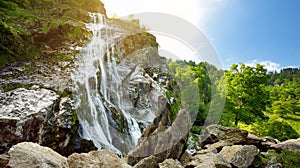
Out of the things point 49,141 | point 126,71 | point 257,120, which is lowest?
point 49,141

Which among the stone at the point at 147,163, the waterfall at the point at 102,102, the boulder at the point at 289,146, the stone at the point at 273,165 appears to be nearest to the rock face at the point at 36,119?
the waterfall at the point at 102,102

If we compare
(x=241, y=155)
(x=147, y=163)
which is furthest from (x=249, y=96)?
(x=147, y=163)

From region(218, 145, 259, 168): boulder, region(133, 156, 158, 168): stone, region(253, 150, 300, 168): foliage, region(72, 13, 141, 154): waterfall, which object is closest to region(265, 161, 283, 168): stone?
region(253, 150, 300, 168): foliage

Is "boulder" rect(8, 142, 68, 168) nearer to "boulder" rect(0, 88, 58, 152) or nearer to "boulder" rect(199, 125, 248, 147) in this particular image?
"boulder" rect(0, 88, 58, 152)

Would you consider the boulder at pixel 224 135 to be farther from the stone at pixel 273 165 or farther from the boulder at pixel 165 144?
the boulder at pixel 165 144

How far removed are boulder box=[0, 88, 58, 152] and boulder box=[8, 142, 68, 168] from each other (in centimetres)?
574

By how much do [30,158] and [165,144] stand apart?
5.25m

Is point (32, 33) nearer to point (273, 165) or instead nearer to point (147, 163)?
point (147, 163)

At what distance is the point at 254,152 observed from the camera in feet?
28.9

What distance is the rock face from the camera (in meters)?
10.3

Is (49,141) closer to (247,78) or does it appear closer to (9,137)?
(9,137)

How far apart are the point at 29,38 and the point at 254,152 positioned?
1918 centimetres

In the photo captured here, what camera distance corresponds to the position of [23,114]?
10.8 m

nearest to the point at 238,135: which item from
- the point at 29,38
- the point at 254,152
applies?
the point at 254,152
